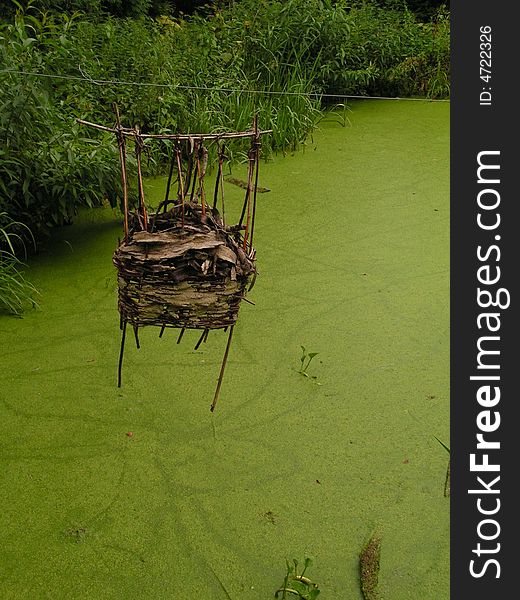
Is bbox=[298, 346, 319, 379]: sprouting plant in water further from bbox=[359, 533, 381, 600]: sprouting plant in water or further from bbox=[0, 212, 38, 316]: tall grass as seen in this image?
bbox=[0, 212, 38, 316]: tall grass

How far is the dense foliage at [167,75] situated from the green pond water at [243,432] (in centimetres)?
30

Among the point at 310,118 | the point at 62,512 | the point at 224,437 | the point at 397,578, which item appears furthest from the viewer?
the point at 310,118

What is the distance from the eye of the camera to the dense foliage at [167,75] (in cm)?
250

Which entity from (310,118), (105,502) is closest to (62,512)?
(105,502)

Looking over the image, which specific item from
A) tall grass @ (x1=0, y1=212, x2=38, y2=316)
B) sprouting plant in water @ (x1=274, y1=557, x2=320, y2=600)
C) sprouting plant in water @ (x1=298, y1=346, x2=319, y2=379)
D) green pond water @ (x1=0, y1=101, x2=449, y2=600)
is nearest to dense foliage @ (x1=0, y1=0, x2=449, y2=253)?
tall grass @ (x1=0, y1=212, x2=38, y2=316)

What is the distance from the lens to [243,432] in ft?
6.04

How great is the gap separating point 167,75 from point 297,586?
2.37m

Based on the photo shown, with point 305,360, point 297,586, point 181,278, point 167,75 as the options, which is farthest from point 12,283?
point 297,586

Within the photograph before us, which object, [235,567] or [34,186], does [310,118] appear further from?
[235,567]

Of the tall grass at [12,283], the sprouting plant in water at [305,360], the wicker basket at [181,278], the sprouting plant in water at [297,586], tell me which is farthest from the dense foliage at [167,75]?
the sprouting plant in water at [297,586]

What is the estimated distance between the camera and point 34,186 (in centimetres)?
257

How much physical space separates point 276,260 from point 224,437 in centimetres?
95

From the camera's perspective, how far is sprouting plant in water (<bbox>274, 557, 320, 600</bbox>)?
1398 millimetres

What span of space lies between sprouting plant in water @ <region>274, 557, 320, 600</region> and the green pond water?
0.7 inches
